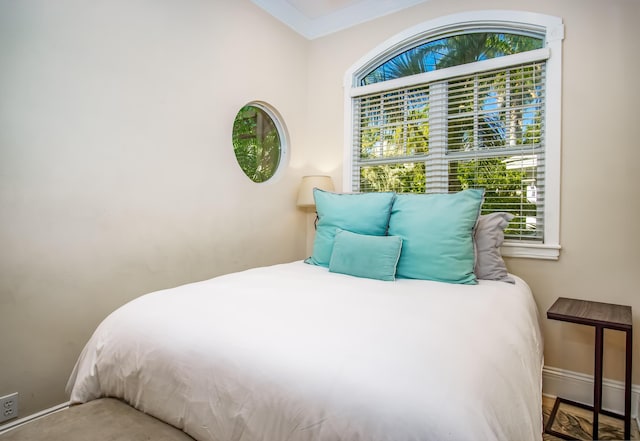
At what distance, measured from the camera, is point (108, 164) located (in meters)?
1.91

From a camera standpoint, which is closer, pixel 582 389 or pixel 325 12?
pixel 582 389

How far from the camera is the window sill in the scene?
7.39ft

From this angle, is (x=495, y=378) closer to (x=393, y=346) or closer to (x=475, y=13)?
(x=393, y=346)

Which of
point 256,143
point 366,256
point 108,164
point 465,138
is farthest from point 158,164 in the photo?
point 465,138

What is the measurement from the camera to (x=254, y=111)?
9.57ft

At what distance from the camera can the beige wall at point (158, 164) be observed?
1.64 meters

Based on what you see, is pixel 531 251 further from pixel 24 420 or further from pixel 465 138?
pixel 24 420

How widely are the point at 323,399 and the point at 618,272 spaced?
2146mm

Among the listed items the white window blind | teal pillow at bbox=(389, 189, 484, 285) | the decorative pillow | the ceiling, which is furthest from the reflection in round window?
the decorative pillow

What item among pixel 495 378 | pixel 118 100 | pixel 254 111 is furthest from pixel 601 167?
pixel 118 100

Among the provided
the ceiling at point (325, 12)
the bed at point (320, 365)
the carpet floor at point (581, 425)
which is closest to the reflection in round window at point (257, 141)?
the ceiling at point (325, 12)

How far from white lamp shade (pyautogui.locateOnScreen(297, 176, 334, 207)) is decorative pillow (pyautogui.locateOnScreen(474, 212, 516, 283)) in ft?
4.22

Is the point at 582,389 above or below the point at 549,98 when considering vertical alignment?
below

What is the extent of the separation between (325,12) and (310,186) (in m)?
1.53
